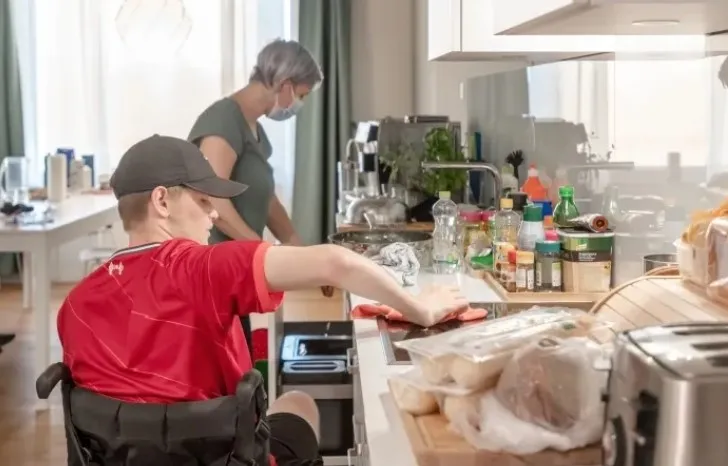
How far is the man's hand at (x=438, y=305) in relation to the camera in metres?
1.78

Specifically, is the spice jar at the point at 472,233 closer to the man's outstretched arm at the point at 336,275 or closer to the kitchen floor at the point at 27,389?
the man's outstretched arm at the point at 336,275

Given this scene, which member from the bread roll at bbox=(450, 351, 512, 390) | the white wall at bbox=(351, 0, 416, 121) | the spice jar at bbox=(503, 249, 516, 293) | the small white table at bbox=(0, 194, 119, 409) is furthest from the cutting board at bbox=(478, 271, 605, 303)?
the white wall at bbox=(351, 0, 416, 121)

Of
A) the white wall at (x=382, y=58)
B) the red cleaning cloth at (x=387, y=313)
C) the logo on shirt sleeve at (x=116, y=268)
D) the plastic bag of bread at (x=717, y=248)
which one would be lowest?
the red cleaning cloth at (x=387, y=313)

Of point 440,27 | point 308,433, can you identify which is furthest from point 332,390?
point 440,27

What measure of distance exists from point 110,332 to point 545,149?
5.16ft

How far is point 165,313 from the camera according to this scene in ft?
5.24

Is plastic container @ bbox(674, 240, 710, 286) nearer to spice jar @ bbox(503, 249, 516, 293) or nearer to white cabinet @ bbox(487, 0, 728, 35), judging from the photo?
white cabinet @ bbox(487, 0, 728, 35)

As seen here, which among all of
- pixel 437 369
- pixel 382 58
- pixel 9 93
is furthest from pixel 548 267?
pixel 9 93

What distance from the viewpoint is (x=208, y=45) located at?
6215mm

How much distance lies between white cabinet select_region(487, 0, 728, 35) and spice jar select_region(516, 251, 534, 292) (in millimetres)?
621

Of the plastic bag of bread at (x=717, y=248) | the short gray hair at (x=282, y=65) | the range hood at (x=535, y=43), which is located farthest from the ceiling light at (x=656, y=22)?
the short gray hair at (x=282, y=65)

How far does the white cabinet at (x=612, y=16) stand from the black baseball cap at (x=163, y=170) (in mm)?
632

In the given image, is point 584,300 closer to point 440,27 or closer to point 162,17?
point 440,27

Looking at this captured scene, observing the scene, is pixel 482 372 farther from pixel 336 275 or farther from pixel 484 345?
pixel 336 275
